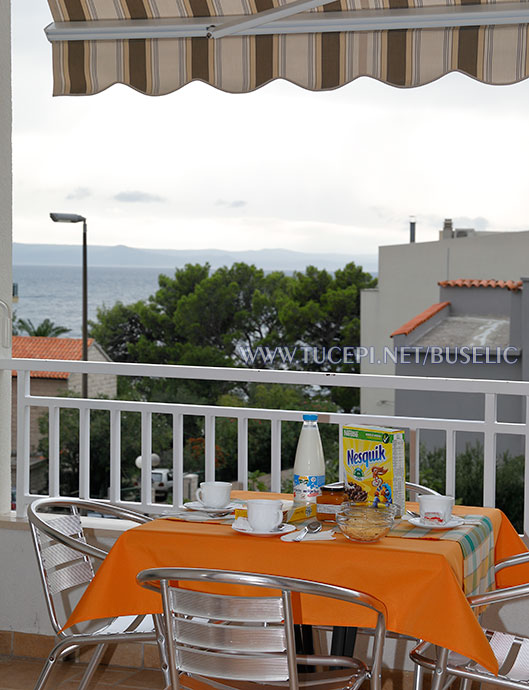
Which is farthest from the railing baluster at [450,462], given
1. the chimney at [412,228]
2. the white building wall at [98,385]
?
the chimney at [412,228]

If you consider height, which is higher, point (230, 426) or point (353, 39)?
point (353, 39)

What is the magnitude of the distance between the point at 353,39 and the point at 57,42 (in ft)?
4.30

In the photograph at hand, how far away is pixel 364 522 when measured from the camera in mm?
2236

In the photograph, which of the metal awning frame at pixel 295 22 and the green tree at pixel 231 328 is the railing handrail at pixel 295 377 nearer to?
the metal awning frame at pixel 295 22

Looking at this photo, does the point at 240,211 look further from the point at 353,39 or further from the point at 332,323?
the point at 353,39

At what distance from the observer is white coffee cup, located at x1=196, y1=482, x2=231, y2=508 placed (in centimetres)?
260

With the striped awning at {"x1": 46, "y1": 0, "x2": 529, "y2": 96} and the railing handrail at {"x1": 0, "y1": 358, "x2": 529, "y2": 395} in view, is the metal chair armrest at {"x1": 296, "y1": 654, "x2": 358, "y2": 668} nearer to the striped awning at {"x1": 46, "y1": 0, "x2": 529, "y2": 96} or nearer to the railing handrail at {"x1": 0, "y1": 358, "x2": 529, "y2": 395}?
the railing handrail at {"x1": 0, "y1": 358, "x2": 529, "y2": 395}

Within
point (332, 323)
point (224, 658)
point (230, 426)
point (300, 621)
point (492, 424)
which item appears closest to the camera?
point (224, 658)

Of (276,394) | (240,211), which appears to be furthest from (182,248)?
(276,394)

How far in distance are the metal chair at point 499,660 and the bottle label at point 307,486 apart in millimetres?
483

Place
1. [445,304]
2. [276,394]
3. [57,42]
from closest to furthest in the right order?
[57,42], [445,304], [276,394]

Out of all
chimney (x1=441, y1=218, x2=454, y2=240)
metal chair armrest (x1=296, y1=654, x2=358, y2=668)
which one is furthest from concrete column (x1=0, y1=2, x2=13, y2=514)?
chimney (x1=441, y1=218, x2=454, y2=240)

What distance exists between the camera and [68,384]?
107 ft

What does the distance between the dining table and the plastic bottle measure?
0.80 feet
